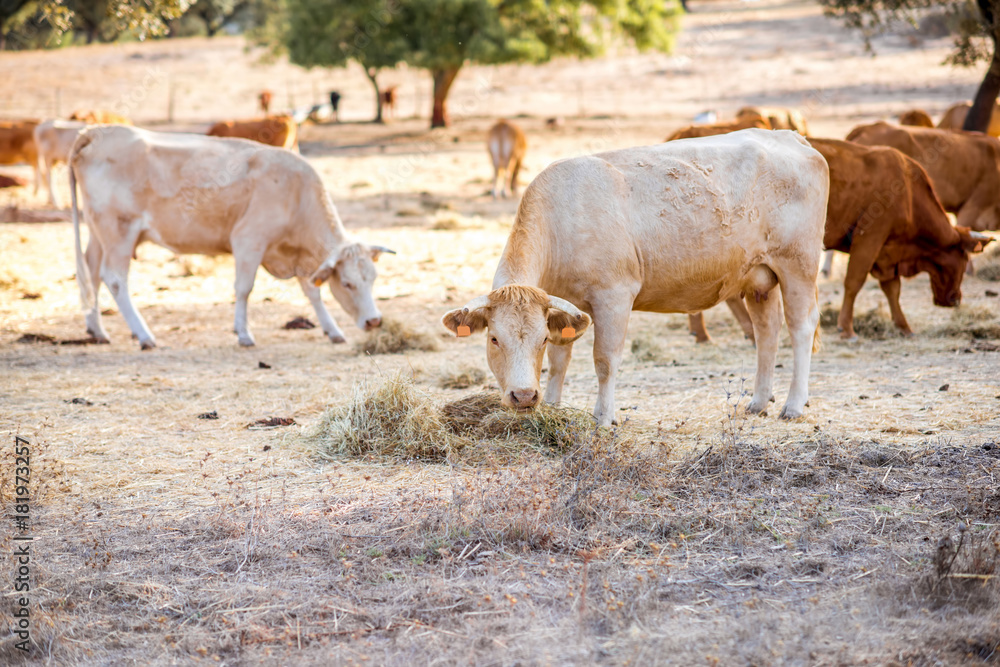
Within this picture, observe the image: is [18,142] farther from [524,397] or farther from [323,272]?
[524,397]

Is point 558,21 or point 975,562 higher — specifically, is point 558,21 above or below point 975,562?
above

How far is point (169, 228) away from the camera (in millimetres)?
9336

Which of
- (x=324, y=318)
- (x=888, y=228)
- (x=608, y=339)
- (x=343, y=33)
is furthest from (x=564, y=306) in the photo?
(x=343, y=33)

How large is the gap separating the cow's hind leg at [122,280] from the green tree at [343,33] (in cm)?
1867

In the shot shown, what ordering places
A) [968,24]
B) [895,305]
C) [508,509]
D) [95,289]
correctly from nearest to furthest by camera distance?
1. [508,509]
2. [895,305]
3. [95,289]
4. [968,24]

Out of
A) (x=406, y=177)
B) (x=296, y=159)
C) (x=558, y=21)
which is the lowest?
(x=406, y=177)

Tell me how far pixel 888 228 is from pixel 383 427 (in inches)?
222

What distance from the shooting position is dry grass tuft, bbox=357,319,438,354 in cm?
875

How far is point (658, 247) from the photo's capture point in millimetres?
5809

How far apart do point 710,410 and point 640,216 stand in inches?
63.7

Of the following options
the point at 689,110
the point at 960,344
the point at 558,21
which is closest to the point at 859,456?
the point at 960,344

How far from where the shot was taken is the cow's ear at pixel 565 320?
506 centimetres

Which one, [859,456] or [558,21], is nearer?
[859,456]

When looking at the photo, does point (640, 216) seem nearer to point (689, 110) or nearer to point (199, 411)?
point (199, 411)
